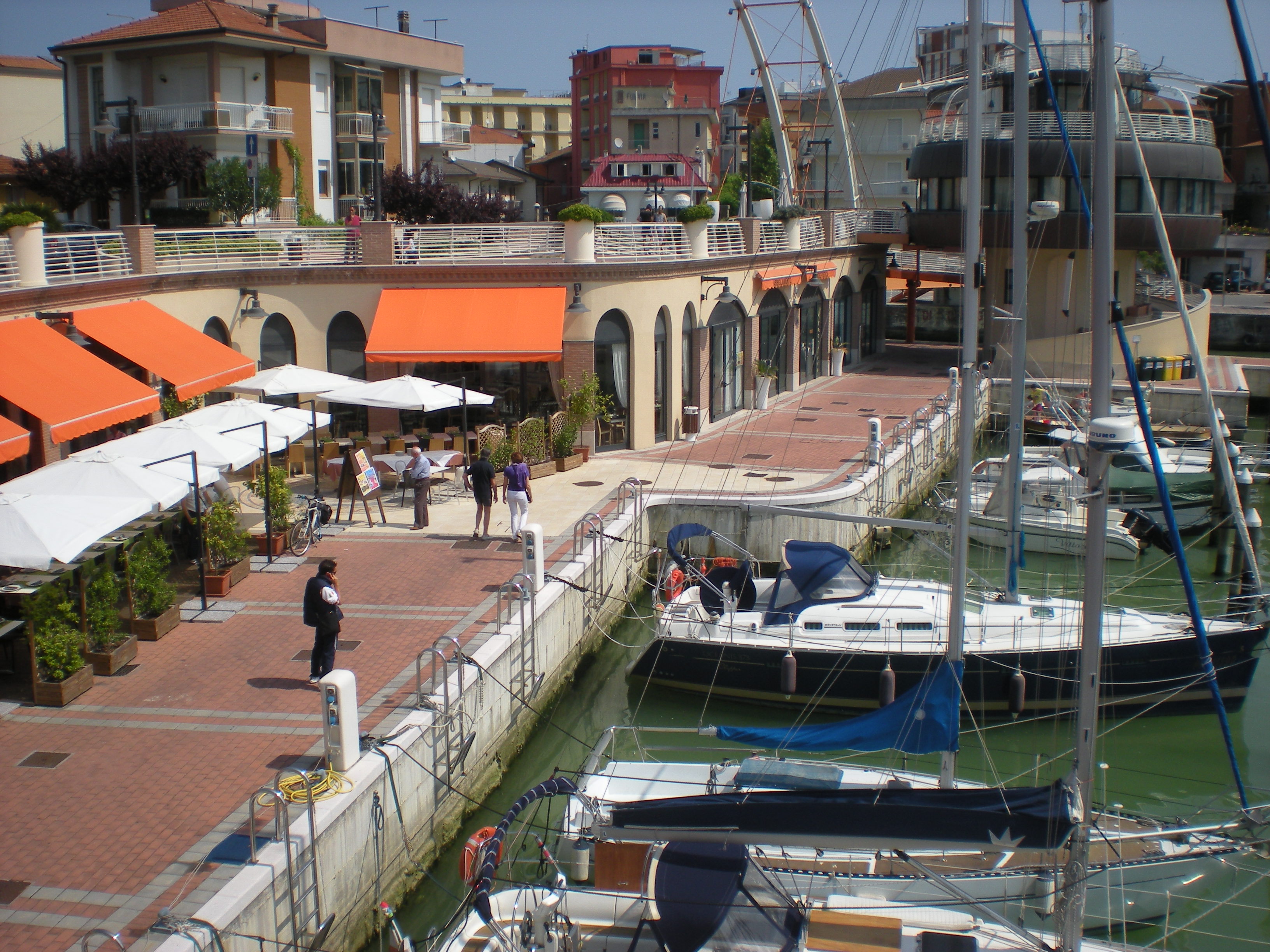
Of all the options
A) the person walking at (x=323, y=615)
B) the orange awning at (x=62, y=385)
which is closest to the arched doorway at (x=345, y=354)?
the orange awning at (x=62, y=385)

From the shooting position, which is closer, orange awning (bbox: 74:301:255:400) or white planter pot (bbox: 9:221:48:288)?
white planter pot (bbox: 9:221:48:288)

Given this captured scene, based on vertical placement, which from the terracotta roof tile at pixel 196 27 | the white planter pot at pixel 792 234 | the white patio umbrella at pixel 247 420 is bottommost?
the white patio umbrella at pixel 247 420

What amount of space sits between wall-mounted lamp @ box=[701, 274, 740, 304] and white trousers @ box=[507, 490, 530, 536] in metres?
11.3

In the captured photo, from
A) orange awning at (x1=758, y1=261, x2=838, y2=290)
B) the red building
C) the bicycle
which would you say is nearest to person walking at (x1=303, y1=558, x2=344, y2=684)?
the bicycle

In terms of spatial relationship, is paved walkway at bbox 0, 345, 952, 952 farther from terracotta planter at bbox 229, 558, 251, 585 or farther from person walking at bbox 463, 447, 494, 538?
person walking at bbox 463, 447, 494, 538

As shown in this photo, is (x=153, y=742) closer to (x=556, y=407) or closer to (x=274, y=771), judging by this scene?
(x=274, y=771)

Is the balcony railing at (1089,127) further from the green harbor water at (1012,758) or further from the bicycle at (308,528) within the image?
the bicycle at (308,528)

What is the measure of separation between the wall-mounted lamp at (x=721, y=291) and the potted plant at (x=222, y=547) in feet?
48.3

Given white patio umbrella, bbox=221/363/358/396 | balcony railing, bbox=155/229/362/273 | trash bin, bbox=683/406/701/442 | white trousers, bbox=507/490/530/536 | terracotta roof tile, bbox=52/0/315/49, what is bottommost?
white trousers, bbox=507/490/530/536

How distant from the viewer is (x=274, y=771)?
11195 mm

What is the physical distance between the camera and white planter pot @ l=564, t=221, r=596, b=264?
25.3m

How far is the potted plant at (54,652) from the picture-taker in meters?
12.8

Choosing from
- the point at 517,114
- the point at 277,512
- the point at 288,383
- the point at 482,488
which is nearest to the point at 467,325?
the point at 288,383

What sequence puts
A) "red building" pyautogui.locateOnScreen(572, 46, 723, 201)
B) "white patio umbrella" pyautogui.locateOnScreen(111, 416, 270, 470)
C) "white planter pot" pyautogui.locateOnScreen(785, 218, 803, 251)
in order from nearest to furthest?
"white patio umbrella" pyautogui.locateOnScreen(111, 416, 270, 470), "white planter pot" pyautogui.locateOnScreen(785, 218, 803, 251), "red building" pyautogui.locateOnScreen(572, 46, 723, 201)
